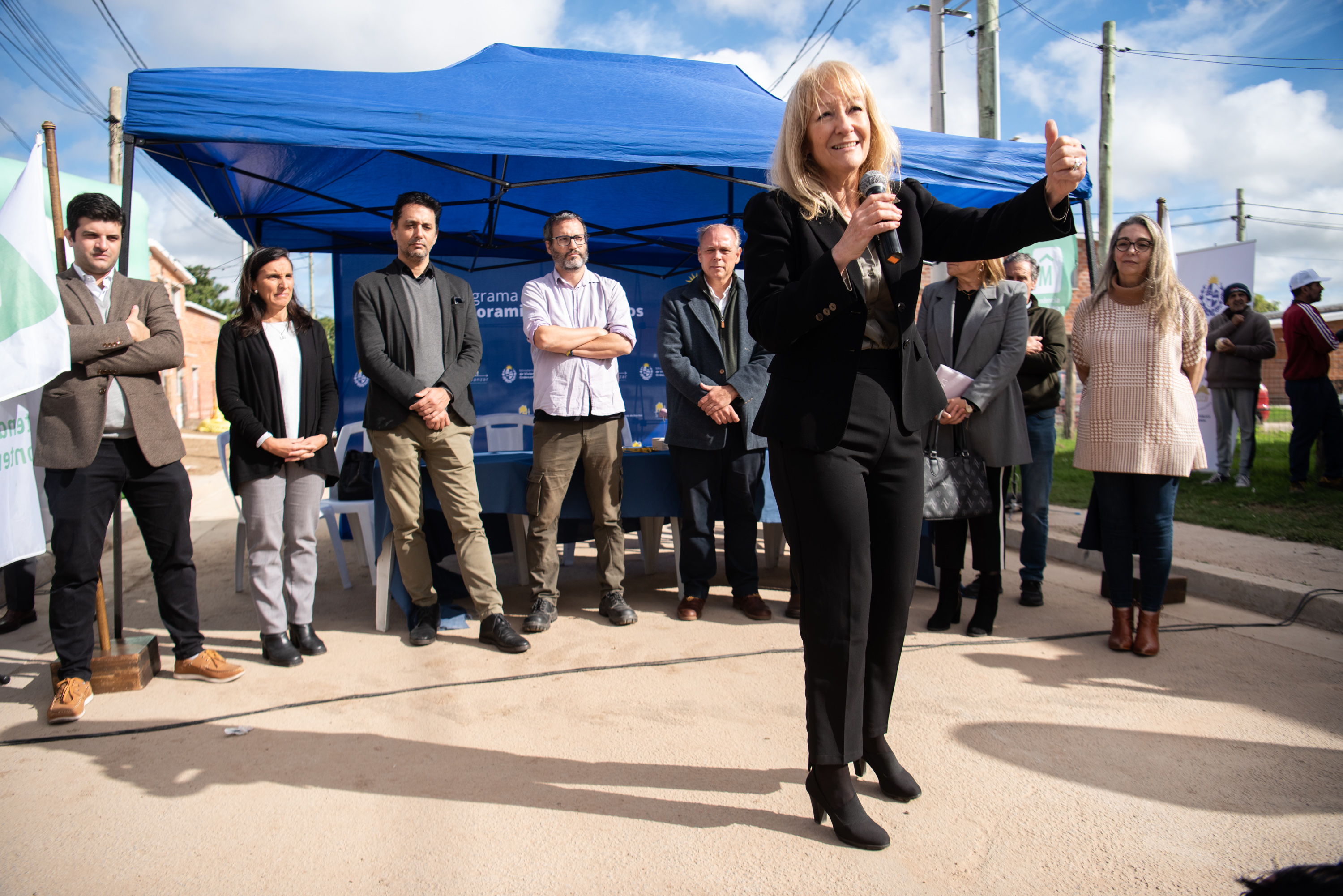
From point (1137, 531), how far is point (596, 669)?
257cm

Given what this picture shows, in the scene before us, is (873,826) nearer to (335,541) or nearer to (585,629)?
(585,629)

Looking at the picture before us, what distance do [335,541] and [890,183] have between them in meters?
4.36

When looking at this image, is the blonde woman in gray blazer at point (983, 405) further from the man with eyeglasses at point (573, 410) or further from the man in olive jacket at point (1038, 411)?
the man with eyeglasses at point (573, 410)

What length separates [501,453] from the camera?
5195 mm

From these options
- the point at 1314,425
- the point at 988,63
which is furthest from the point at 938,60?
the point at 1314,425

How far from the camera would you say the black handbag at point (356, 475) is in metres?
4.36

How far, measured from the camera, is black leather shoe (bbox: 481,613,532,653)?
3.68 metres

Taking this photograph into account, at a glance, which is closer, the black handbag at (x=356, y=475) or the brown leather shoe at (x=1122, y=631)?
the brown leather shoe at (x=1122, y=631)

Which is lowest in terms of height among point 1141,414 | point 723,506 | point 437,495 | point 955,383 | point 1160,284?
point 723,506

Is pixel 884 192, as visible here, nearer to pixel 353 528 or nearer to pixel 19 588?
pixel 19 588

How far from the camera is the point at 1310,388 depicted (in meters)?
6.89

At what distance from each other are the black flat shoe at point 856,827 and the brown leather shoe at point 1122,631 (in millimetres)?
2091

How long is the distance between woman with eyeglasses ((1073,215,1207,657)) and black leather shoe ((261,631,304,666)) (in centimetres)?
365

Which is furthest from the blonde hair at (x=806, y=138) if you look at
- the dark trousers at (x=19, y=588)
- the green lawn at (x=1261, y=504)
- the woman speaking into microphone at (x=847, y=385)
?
the green lawn at (x=1261, y=504)
